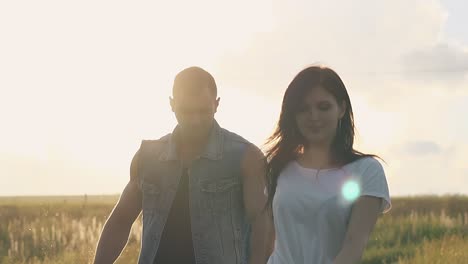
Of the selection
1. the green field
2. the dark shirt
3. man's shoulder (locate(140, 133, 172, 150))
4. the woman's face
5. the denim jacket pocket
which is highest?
the woman's face

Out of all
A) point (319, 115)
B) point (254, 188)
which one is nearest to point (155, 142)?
point (254, 188)

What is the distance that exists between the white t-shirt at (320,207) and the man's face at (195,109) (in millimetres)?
1013

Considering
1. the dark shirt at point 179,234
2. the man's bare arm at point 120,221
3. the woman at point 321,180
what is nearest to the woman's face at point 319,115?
the woman at point 321,180

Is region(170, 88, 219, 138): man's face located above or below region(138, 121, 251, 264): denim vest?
above

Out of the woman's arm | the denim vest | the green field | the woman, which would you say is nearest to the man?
the denim vest

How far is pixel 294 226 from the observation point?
157 inches

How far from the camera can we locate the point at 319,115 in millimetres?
4000

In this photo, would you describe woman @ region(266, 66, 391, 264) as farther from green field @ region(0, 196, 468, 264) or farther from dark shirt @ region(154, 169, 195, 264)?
green field @ region(0, 196, 468, 264)

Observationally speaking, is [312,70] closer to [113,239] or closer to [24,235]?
[113,239]

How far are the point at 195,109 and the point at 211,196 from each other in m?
0.59

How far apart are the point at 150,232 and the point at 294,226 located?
1.33 metres

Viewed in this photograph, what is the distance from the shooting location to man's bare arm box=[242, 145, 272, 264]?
5055mm

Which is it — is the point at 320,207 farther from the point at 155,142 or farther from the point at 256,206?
the point at 155,142

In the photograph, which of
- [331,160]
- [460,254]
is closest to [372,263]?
[460,254]
